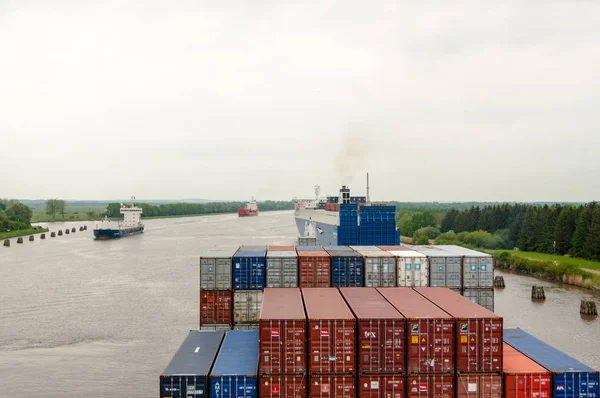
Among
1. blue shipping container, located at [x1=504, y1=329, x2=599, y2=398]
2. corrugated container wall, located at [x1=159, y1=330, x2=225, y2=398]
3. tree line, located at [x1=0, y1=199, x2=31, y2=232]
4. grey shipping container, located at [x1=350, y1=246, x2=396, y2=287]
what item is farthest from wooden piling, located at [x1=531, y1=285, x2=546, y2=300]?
tree line, located at [x1=0, y1=199, x2=31, y2=232]

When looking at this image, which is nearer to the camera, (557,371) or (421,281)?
(557,371)

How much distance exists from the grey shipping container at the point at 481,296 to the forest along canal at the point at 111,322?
7.81 meters

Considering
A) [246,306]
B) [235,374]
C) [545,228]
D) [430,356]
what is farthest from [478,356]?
[545,228]

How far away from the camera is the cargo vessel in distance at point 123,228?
104438mm

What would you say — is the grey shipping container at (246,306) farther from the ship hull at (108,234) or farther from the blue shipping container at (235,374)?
the ship hull at (108,234)

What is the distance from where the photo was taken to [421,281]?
24984 millimetres

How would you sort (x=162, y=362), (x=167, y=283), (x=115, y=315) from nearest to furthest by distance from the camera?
(x=162, y=362) < (x=115, y=315) < (x=167, y=283)

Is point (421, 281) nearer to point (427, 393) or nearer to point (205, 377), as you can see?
point (427, 393)

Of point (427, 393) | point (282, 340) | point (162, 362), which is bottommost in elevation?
point (162, 362)

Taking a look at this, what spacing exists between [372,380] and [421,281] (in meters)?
10.4

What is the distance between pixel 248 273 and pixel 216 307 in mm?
2426

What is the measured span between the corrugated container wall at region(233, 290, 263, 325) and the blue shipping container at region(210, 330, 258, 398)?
5.78 metres

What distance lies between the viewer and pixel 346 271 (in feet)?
81.4

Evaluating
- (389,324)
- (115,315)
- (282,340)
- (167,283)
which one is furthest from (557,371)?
(167,283)
